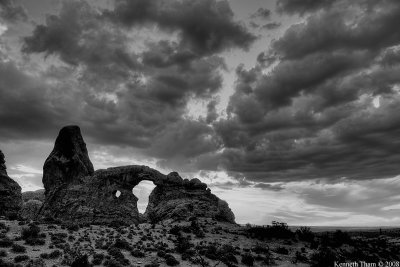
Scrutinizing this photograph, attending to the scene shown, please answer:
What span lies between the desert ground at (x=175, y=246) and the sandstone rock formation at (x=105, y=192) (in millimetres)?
7610

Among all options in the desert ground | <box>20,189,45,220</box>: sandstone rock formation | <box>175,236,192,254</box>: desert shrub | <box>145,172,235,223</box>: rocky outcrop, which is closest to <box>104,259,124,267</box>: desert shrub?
the desert ground

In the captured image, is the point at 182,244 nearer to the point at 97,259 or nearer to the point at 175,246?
the point at 175,246

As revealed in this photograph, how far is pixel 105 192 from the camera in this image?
227 feet

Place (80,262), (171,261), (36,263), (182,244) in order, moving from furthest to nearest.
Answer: (182,244) < (171,261) < (80,262) < (36,263)

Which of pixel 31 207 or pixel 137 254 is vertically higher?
pixel 31 207

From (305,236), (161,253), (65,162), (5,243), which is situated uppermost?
(65,162)

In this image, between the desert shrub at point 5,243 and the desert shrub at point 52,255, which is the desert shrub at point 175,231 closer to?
the desert shrub at point 52,255

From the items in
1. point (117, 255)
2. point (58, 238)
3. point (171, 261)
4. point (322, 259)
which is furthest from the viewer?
point (322, 259)

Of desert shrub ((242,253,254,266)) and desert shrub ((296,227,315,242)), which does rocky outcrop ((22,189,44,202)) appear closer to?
desert shrub ((296,227,315,242))

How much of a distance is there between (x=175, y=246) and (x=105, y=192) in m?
29.4

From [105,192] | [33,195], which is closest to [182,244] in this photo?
[105,192]

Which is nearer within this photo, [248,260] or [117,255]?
[117,255]

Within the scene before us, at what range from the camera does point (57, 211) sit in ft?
213

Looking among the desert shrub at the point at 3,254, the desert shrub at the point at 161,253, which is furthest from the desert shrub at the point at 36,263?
the desert shrub at the point at 161,253
